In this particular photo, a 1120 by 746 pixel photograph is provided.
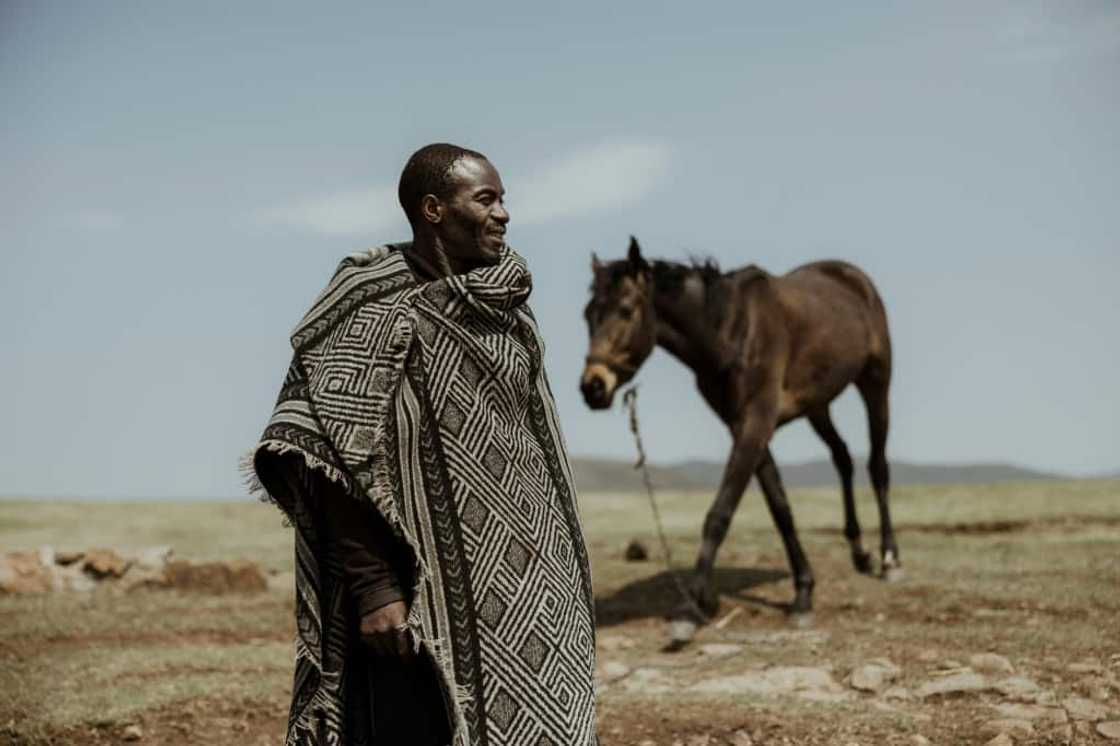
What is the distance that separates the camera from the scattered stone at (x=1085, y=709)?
6.45 m

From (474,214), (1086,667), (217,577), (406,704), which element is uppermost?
(474,214)

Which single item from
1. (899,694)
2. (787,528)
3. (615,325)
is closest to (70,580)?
(615,325)

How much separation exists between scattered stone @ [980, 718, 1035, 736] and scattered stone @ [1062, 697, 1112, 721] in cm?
28

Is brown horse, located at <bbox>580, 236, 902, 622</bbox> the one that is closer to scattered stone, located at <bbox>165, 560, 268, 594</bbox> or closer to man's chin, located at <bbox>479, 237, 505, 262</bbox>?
scattered stone, located at <bbox>165, 560, 268, 594</bbox>

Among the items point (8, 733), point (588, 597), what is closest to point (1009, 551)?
point (8, 733)

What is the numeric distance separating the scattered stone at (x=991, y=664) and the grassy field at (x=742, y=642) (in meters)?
0.11

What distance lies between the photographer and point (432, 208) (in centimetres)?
373

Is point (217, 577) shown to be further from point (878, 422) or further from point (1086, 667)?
point (1086, 667)

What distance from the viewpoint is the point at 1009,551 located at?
43.4 ft

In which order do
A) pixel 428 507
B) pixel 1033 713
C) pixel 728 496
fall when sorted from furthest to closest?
1. pixel 728 496
2. pixel 1033 713
3. pixel 428 507

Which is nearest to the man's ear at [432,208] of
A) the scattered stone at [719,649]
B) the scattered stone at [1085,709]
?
the scattered stone at [1085,709]

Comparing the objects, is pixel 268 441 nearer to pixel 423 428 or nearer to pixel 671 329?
pixel 423 428

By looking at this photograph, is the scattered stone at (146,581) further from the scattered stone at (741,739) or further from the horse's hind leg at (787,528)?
the scattered stone at (741,739)

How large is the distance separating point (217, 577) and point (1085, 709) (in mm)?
8433
